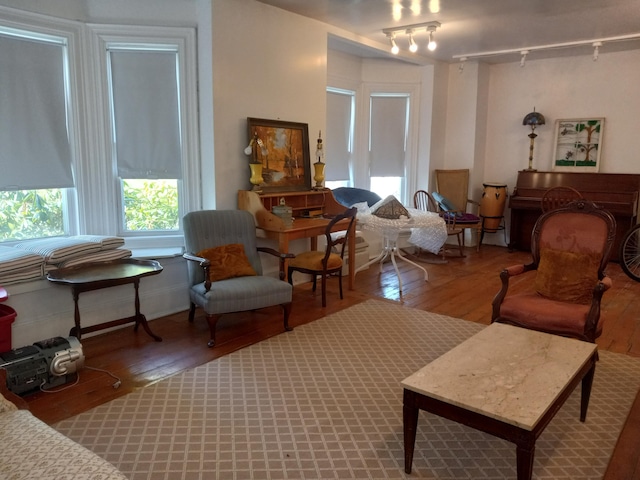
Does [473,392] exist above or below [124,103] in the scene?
below

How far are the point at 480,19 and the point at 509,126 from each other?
271 centimetres

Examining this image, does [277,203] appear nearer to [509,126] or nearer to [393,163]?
[393,163]

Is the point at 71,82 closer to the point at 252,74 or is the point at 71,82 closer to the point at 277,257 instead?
the point at 252,74

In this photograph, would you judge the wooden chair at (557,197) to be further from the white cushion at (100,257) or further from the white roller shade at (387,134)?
the white cushion at (100,257)

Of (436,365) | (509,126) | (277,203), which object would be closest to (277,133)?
(277,203)

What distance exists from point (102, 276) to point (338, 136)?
412 centimetres

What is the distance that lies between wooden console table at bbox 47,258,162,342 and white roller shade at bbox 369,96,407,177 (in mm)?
4295

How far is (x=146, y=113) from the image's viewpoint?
421 centimetres

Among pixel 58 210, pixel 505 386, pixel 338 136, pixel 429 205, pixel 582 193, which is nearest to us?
pixel 505 386

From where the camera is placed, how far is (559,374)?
7.08ft

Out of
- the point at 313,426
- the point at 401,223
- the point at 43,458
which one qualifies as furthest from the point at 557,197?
the point at 43,458

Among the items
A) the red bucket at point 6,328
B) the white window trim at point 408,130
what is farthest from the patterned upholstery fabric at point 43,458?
the white window trim at point 408,130

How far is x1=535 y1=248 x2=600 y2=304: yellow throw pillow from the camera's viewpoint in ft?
10.5

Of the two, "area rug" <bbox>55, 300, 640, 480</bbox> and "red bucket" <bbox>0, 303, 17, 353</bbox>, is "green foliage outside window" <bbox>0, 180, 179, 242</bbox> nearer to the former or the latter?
"red bucket" <bbox>0, 303, 17, 353</bbox>
